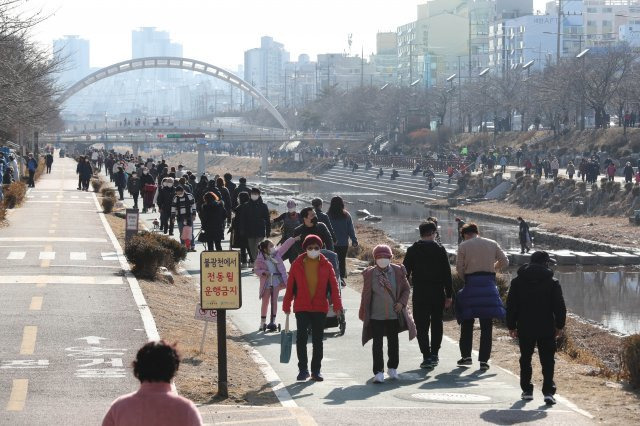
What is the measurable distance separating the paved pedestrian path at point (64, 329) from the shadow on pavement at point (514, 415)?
336 cm

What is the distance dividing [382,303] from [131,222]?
46.7 feet

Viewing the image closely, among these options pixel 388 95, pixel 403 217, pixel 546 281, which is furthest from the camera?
pixel 388 95

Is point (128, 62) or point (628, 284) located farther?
point (128, 62)

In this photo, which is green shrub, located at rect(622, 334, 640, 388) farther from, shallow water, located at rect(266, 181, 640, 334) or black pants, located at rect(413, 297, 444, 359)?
shallow water, located at rect(266, 181, 640, 334)

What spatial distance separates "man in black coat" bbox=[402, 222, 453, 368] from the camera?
13.9 meters

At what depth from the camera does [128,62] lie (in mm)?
175125

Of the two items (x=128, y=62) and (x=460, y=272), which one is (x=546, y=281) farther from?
(x=128, y=62)

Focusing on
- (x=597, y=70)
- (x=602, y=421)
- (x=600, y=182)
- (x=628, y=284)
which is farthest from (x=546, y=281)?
(x=597, y=70)

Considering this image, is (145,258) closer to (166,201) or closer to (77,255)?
(77,255)

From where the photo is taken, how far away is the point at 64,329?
1532cm

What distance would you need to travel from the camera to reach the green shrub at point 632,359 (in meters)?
13.6

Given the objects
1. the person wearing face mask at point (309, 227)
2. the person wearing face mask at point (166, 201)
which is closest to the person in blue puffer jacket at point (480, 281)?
the person wearing face mask at point (309, 227)

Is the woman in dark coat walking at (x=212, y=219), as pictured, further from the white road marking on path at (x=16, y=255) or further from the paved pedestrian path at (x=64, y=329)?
the white road marking on path at (x=16, y=255)

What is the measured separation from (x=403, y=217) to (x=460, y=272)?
56.6 m
